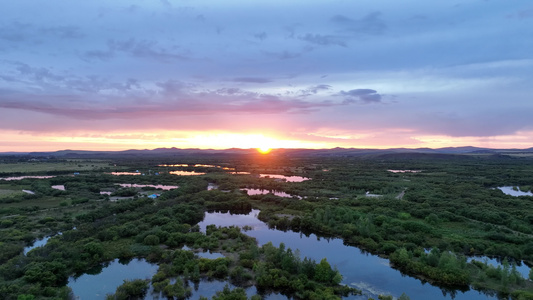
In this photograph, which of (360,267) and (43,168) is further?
(43,168)

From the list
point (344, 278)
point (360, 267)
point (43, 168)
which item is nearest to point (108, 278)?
point (344, 278)

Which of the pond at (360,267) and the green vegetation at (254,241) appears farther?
the pond at (360,267)

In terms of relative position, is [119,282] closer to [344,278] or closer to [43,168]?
[344,278]

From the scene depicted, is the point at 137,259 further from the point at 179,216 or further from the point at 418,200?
the point at 418,200

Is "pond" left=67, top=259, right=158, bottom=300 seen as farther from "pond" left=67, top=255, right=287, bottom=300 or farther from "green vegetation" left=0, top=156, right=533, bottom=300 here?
"green vegetation" left=0, top=156, right=533, bottom=300

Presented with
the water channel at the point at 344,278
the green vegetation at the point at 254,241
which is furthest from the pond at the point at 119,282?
the green vegetation at the point at 254,241

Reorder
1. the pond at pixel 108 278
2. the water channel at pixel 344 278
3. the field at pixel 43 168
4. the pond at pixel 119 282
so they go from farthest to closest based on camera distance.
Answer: the field at pixel 43 168
the pond at pixel 108 278
the water channel at pixel 344 278
the pond at pixel 119 282

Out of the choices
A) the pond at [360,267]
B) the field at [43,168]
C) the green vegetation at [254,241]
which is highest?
the field at [43,168]

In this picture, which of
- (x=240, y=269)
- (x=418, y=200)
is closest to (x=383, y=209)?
(x=418, y=200)

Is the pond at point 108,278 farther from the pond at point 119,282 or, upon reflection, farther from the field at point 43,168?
the field at point 43,168
